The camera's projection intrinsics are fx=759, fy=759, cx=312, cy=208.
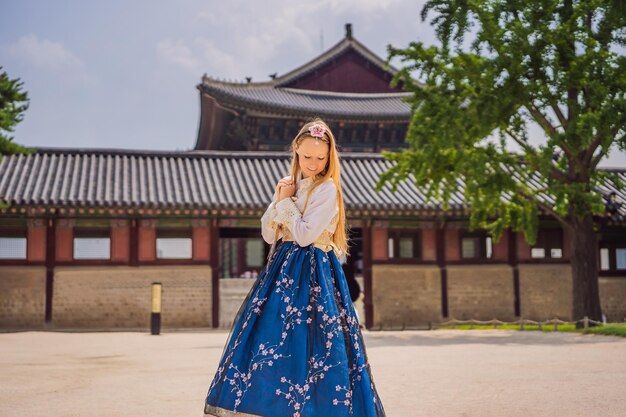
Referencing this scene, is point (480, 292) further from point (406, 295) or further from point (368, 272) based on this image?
point (368, 272)

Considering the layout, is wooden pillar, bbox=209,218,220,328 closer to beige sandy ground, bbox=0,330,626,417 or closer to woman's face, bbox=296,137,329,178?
beige sandy ground, bbox=0,330,626,417

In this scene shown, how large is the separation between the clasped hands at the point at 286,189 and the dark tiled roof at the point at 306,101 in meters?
20.2

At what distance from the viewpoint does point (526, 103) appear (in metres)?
15.2

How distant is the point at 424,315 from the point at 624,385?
1331cm

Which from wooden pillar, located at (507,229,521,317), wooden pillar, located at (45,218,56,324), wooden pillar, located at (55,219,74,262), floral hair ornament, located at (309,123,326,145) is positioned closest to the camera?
floral hair ornament, located at (309,123,326,145)

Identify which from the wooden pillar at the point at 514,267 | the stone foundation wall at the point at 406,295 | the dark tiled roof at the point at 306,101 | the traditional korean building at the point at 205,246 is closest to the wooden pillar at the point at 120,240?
the traditional korean building at the point at 205,246

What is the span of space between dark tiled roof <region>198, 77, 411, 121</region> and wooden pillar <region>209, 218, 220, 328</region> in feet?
19.6

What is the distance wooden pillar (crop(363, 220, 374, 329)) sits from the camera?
20.1 m

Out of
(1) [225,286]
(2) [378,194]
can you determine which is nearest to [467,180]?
(2) [378,194]

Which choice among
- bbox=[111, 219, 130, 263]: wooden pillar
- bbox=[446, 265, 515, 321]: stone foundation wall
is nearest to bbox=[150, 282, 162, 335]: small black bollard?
bbox=[111, 219, 130, 263]: wooden pillar

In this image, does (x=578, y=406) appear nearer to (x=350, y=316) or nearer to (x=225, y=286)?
(x=350, y=316)

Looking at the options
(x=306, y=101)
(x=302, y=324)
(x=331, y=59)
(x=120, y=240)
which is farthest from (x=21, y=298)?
(x=302, y=324)

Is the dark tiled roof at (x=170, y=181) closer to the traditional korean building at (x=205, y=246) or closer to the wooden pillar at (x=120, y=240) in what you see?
the traditional korean building at (x=205, y=246)

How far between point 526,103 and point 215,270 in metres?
8.91
